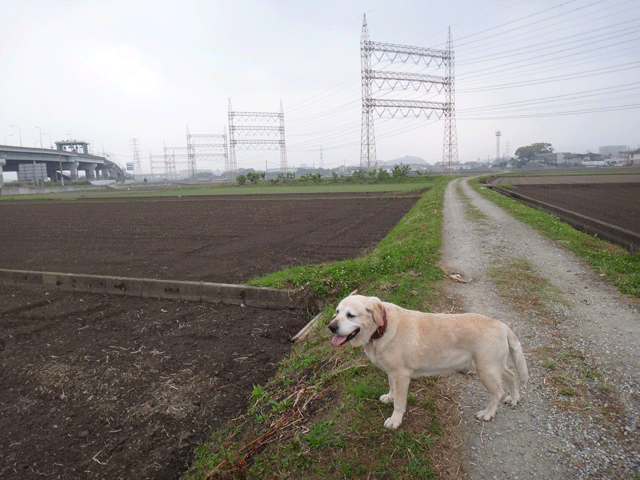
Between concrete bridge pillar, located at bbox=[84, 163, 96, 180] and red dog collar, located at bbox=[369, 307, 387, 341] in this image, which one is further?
concrete bridge pillar, located at bbox=[84, 163, 96, 180]

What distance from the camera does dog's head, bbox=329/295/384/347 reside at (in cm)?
366

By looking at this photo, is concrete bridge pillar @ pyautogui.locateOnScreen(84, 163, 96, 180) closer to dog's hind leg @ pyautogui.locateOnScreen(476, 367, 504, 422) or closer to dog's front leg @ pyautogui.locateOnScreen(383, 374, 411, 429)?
dog's front leg @ pyautogui.locateOnScreen(383, 374, 411, 429)

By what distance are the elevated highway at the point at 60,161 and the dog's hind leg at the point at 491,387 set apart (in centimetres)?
10253

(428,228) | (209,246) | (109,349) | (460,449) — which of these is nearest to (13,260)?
(209,246)

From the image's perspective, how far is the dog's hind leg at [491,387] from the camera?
3713 millimetres

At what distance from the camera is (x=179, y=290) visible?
8969mm

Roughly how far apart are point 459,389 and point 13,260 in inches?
596

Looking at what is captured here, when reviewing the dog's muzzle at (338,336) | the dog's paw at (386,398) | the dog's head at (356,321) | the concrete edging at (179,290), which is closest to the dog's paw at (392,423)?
the dog's paw at (386,398)

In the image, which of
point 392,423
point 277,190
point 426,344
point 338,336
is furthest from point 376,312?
point 277,190

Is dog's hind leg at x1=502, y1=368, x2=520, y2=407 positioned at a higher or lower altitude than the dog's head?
lower

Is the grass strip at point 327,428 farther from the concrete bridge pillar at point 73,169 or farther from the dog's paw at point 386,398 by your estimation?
the concrete bridge pillar at point 73,169

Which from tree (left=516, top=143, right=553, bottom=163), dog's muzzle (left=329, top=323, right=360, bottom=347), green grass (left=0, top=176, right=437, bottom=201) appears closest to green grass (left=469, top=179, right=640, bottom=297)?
dog's muzzle (left=329, top=323, right=360, bottom=347)

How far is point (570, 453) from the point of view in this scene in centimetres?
336

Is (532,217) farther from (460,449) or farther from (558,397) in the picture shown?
(460,449)
